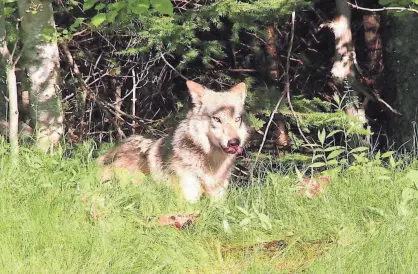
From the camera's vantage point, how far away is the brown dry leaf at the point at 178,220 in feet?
15.6

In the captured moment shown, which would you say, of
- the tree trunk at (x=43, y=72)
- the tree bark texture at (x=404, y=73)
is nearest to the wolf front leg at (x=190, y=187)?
the tree trunk at (x=43, y=72)

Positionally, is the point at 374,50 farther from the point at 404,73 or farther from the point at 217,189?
the point at 217,189

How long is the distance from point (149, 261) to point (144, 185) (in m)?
1.52

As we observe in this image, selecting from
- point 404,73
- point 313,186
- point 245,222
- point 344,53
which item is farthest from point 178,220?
point 404,73

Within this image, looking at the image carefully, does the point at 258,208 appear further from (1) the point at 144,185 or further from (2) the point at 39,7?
(2) the point at 39,7

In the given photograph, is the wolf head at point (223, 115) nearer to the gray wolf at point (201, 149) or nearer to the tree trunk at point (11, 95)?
the gray wolf at point (201, 149)

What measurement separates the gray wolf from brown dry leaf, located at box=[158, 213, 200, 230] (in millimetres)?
1333

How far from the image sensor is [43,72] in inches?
291

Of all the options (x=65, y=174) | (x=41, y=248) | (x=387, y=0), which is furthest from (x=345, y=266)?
(x=387, y=0)

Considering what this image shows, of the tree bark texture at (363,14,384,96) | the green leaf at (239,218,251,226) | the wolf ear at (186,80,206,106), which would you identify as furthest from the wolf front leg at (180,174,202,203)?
the tree bark texture at (363,14,384,96)

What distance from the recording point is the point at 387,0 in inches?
270

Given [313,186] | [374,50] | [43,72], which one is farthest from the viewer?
[374,50]

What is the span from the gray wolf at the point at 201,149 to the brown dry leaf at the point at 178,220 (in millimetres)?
1333

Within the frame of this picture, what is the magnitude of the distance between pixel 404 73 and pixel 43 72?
561cm
